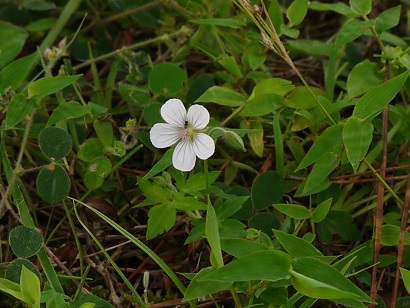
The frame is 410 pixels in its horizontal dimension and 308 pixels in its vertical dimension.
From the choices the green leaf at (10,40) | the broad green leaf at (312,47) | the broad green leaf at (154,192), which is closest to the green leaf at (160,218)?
the broad green leaf at (154,192)

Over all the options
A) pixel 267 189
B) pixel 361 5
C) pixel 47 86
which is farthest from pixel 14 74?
pixel 361 5

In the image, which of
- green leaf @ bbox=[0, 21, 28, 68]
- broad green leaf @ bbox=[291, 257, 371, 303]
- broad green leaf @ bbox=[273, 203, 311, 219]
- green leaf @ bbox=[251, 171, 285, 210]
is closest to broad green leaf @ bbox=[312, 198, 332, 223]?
broad green leaf @ bbox=[273, 203, 311, 219]

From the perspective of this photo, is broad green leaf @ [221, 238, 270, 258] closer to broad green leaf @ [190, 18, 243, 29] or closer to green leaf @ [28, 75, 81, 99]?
green leaf @ [28, 75, 81, 99]

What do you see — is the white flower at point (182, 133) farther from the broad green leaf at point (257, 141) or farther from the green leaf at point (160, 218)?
the broad green leaf at point (257, 141)

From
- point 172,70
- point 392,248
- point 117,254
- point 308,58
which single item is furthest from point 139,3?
point 392,248

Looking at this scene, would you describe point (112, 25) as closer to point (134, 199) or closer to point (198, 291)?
point (134, 199)
